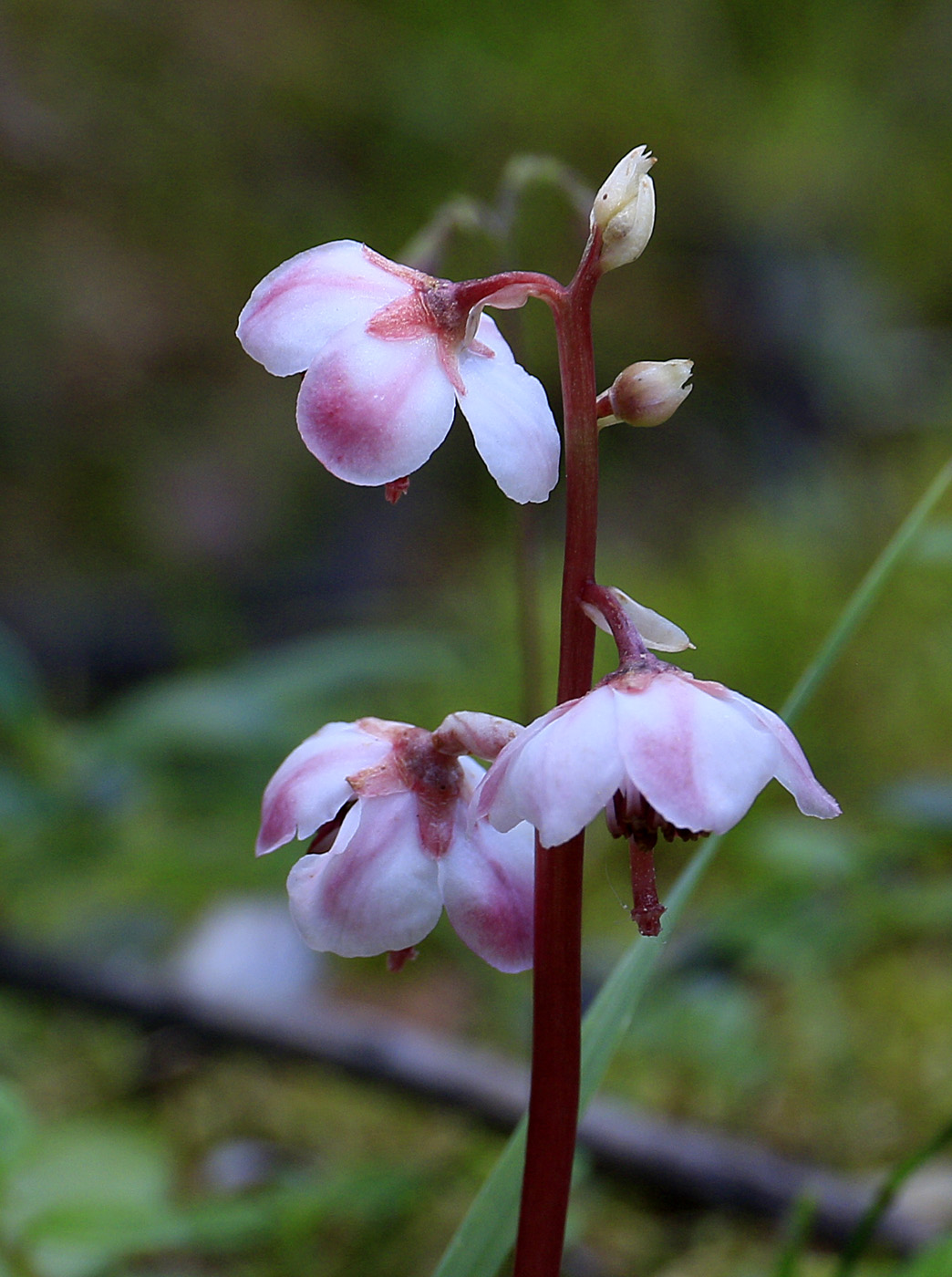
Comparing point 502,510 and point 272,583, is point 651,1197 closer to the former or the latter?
point 272,583

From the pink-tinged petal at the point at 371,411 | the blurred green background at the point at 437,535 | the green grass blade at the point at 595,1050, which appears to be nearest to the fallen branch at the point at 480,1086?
the blurred green background at the point at 437,535

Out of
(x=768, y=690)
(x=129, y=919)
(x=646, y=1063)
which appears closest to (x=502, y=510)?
(x=768, y=690)

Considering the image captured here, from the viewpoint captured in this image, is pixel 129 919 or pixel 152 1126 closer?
pixel 152 1126

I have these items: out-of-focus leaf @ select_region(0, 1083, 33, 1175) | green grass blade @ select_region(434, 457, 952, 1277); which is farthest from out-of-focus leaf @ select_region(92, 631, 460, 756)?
green grass blade @ select_region(434, 457, 952, 1277)

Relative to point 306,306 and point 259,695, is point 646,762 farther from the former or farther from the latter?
point 259,695

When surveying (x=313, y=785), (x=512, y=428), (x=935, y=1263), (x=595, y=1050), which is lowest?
(x=935, y=1263)

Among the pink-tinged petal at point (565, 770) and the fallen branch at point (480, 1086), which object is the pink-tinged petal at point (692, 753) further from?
the fallen branch at point (480, 1086)

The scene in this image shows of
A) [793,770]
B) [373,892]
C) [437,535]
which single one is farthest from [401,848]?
[437,535]
